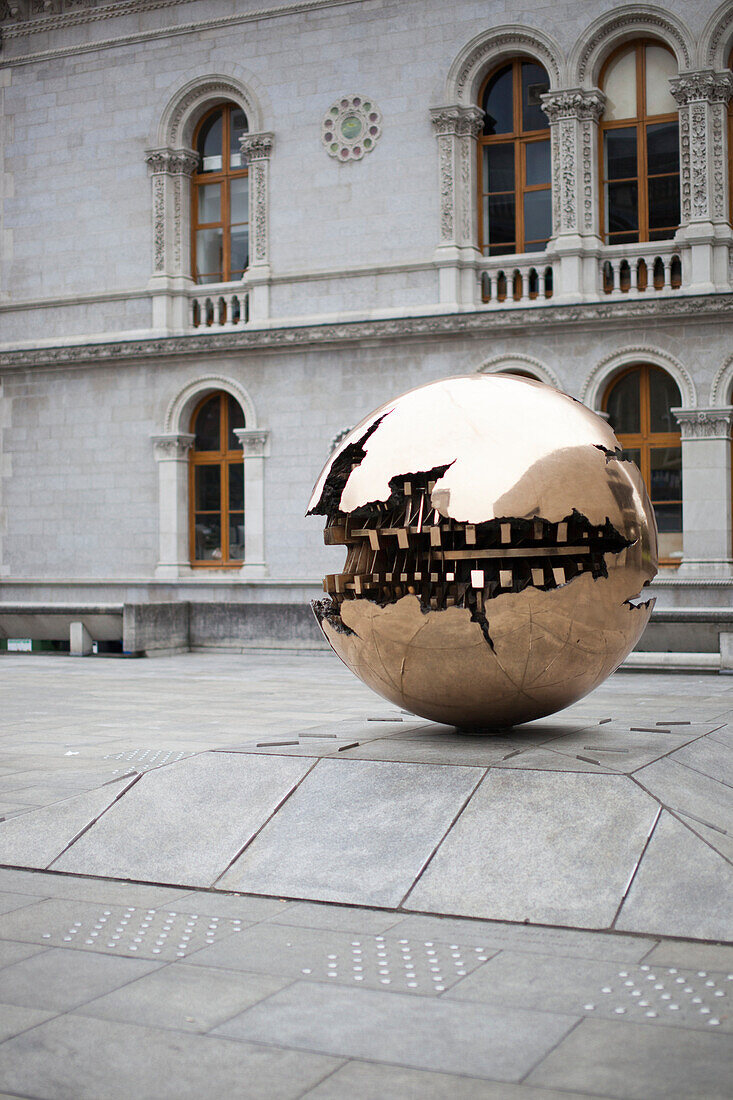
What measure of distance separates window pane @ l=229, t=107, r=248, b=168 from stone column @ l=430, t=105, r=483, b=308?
4.48m

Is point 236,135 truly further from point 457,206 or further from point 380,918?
point 380,918

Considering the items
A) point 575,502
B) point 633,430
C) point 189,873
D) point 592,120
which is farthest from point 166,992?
point 592,120

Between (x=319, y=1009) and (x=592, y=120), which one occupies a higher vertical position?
(x=592, y=120)

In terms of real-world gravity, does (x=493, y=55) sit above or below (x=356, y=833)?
above

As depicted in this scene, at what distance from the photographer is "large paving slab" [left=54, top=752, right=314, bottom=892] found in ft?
19.4

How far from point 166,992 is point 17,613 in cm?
1705

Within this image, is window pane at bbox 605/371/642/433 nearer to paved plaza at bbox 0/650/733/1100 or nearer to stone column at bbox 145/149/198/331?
stone column at bbox 145/149/198/331

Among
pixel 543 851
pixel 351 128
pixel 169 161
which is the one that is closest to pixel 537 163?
pixel 351 128

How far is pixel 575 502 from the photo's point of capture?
20.6ft

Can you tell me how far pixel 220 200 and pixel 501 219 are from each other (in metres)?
6.00

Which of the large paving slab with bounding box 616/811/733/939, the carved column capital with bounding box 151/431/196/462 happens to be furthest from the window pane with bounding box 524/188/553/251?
the large paving slab with bounding box 616/811/733/939

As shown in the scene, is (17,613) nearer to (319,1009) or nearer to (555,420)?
(555,420)

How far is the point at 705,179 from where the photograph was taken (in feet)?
67.9

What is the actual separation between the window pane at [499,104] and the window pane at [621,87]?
1.80m
